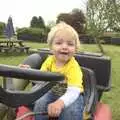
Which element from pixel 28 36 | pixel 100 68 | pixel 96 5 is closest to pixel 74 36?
pixel 100 68

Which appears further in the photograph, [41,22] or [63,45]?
[41,22]

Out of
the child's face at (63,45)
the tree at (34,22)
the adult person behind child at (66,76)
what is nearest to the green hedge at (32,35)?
the tree at (34,22)

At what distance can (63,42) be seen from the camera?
2424 mm

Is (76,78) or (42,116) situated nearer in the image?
(42,116)

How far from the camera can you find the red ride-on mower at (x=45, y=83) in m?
1.57

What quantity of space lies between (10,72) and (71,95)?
894 mm

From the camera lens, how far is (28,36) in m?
36.9

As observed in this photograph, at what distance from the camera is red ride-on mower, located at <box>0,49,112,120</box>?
1.57 m

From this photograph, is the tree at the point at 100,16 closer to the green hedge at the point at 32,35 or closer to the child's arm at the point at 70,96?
the green hedge at the point at 32,35

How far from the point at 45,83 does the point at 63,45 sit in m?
0.75

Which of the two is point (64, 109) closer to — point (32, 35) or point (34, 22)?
point (32, 35)

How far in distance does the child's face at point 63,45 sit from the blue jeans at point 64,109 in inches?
8.7

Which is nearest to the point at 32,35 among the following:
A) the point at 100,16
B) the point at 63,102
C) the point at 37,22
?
the point at 37,22

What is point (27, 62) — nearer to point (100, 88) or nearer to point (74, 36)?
point (100, 88)
